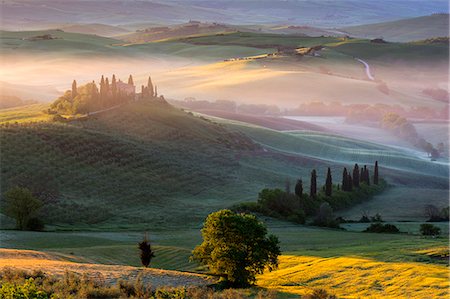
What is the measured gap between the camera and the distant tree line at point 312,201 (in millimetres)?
76000

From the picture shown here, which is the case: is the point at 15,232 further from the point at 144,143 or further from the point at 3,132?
the point at 144,143

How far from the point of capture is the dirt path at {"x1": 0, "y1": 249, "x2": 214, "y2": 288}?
124ft

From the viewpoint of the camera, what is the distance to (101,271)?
3909 centimetres

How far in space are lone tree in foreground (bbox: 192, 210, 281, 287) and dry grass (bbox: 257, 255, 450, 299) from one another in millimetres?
1134

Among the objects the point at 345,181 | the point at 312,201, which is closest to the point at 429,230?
the point at 312,201

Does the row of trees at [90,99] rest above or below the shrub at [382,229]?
above

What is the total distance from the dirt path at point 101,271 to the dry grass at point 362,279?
4218 millimetres

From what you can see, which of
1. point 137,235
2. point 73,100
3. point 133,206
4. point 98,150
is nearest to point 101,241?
point 137,235

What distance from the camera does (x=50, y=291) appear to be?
32.2 m

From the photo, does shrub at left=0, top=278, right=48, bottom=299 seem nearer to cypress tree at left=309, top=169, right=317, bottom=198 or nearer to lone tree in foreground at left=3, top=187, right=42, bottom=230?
lone tree in foreground at left=3, top=187, right=42, bottom=230

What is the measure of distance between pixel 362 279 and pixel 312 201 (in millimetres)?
44329

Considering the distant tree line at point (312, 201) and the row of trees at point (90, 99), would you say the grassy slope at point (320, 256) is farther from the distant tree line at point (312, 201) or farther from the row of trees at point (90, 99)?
the row of trees at point (90, 99)

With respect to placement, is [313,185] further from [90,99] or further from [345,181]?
[90,99]

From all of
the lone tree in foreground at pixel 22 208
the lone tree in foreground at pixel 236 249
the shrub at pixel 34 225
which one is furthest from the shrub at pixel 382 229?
the lone tree in foreground at pixel 22 208
